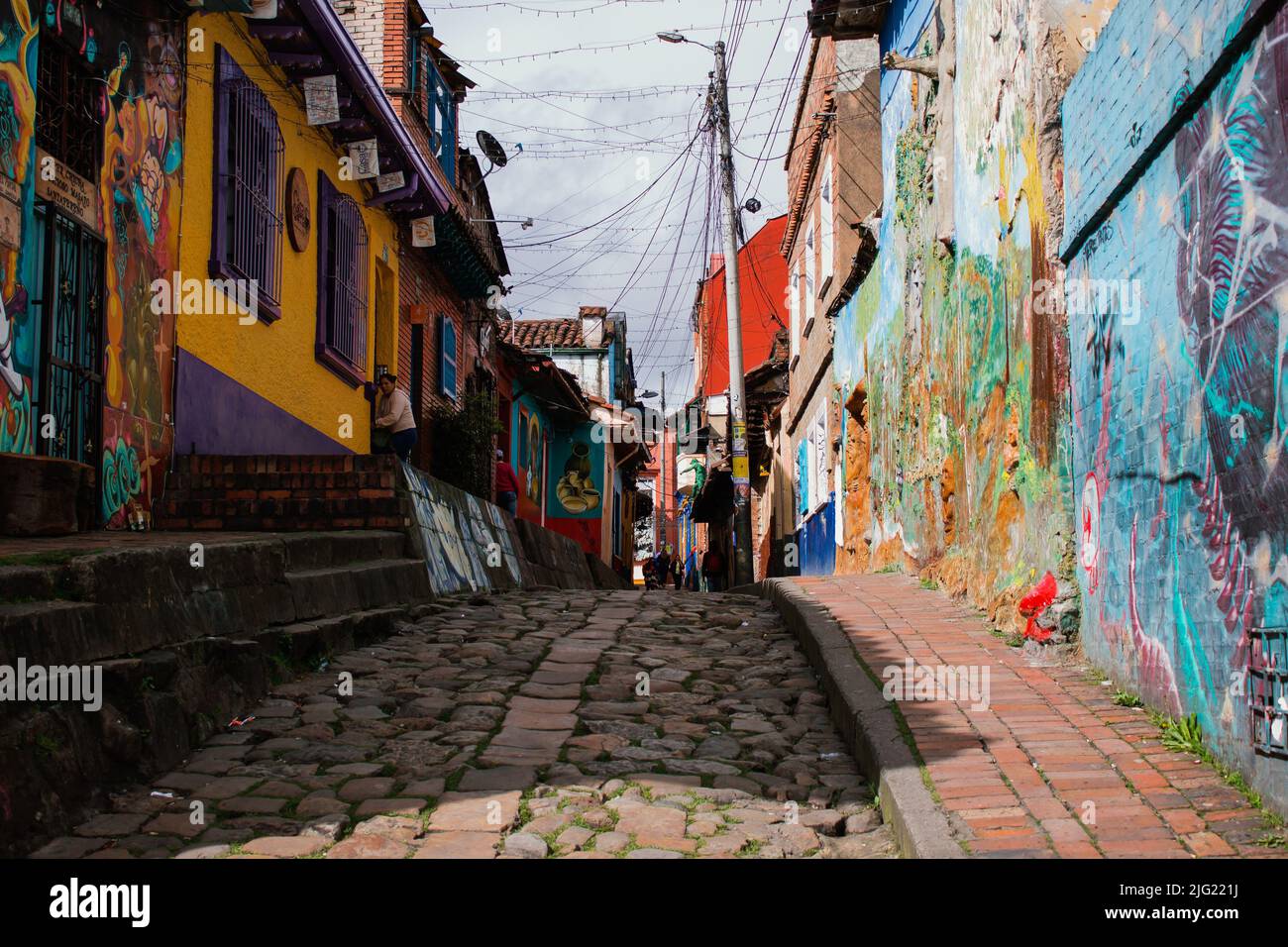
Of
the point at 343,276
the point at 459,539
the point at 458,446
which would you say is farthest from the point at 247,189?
the point at 458,446

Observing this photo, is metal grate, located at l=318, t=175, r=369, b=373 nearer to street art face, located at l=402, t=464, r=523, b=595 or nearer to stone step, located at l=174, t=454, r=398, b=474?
street art face, located at l=402, t=464, r=523, b=595

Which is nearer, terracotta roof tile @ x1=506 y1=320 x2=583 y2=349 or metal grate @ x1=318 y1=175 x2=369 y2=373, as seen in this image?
metal grate @ x1=318 y1=175 x2=369 y2=373

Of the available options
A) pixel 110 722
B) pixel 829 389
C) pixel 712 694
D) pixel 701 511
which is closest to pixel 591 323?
pixel 701 511

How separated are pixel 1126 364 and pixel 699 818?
285cm

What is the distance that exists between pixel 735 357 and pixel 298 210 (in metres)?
8.51

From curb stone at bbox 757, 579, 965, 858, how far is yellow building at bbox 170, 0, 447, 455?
4671 mm

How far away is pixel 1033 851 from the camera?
12.0 feet

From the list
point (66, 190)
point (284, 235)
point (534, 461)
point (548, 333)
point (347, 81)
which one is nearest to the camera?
point (66, 190)

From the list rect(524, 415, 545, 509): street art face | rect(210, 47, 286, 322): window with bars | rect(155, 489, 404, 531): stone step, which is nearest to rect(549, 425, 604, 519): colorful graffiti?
rect(524, 415, 545, 509): street art face

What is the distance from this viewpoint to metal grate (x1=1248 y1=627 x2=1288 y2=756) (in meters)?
3.84

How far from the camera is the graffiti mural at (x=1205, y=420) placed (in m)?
3.97

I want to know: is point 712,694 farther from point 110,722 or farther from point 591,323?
point 591,323

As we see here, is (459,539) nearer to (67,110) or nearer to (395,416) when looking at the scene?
(395,416)

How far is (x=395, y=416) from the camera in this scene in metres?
12.2
